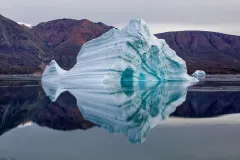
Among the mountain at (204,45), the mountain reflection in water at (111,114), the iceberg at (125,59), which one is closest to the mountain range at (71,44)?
the mountain at (204,45)

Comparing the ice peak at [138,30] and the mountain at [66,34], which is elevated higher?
the ice peak at [138,30]

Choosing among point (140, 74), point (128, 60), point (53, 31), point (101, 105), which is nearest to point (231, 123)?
point (101, 105)

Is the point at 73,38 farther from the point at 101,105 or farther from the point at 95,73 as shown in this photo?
the point at 101,105

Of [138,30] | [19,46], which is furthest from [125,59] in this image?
[19,46]

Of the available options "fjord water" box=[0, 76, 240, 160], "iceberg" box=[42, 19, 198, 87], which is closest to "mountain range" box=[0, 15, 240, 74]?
"iceberg" box=[42, 19, 198, 87]

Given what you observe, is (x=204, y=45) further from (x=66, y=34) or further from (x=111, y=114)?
(x=111, y=114)

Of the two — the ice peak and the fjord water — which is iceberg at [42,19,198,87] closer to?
the ice peak

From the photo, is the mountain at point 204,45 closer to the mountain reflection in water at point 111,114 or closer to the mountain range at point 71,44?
the mountain range at point 71,44
